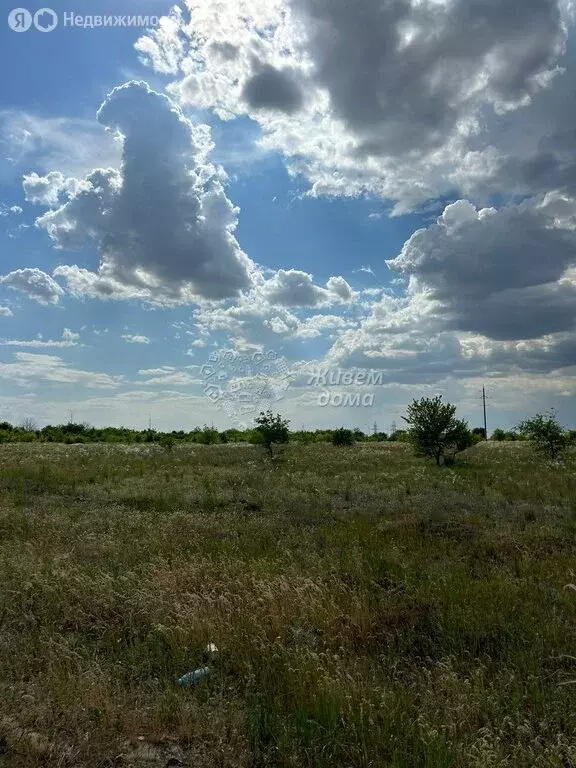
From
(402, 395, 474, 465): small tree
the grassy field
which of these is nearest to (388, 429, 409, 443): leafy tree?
(402, 395, 474, 465): small tree

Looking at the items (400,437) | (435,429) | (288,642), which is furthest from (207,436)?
(288,642)

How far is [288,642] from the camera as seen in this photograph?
5762 mm

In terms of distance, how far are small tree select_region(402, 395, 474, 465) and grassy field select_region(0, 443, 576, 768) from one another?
19.7m

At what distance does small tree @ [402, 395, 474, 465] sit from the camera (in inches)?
1246

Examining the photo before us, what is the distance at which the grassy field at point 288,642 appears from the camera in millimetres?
4086

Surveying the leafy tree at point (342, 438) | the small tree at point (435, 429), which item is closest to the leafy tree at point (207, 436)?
the leafy tree at point (342, 438)

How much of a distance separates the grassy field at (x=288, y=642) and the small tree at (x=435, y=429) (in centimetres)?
1967

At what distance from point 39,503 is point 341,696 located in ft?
43.2

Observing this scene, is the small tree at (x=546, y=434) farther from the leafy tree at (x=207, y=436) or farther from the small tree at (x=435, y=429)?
the leafy tree at (x=207, y=436)

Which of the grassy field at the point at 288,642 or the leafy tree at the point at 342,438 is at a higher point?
the leafy tree at the point at 342,438

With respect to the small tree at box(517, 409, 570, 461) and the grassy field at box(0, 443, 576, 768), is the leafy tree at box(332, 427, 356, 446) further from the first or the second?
the grassy field at box(0, 443, 576, 768)

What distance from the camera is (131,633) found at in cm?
614

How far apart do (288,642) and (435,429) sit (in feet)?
89.9

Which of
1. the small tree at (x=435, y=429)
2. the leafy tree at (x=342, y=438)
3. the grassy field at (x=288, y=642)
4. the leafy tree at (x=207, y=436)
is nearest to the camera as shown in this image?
the grassy field at (x=288, y=642)
